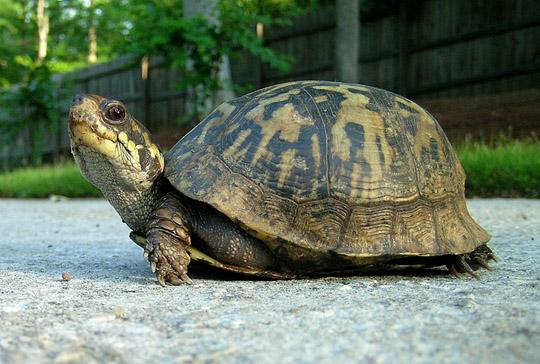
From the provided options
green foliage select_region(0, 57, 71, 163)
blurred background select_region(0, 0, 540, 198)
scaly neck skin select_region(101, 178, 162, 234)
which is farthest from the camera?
green foliage select_region(0, 57, 71, 163)

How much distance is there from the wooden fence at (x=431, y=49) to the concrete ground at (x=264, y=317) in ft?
28.2

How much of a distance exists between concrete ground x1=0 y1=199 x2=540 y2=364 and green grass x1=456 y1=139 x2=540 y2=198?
12.5 feet

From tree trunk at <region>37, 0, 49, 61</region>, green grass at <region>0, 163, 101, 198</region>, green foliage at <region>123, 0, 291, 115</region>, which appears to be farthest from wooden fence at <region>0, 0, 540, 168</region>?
tree trunk at <region>37, 0, 49, 61</region>

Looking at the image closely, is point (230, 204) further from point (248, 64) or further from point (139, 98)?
point (139, 98)

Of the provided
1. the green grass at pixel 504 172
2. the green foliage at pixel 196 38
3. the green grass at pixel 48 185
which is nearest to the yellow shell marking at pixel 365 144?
the green grass at pixel 504 172

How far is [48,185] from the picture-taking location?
10.7 metres

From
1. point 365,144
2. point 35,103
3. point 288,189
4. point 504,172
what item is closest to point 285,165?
point 288,189

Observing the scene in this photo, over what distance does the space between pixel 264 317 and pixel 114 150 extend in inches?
44.9

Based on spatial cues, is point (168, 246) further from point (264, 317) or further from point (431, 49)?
point (431, 49)

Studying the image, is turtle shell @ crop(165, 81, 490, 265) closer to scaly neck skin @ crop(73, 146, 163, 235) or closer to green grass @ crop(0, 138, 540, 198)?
scaly neck skin @ crop(73, 146, 163, 235)

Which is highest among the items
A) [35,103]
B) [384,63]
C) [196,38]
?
[196,38]

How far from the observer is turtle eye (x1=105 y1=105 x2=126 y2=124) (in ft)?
8.18

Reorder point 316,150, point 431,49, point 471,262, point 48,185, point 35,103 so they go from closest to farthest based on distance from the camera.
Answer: point 316,150 → point 471,262 → point 48,185 → point 431,49 → point 35,103

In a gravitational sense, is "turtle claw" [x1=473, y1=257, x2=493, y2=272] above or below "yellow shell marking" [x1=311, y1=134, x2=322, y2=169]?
below
